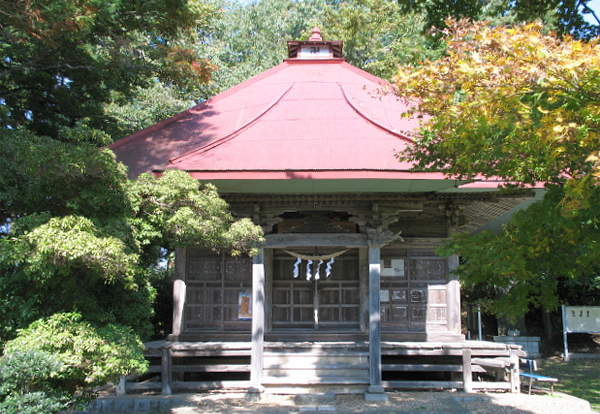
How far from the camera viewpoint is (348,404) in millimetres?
8211

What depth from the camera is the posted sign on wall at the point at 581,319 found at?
14.6 m

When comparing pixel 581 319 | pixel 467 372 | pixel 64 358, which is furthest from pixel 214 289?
pixel 581 319

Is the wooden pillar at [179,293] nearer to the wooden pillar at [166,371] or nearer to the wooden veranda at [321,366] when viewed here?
the wooden veranda at [321,366]

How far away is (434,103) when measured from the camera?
526 cm

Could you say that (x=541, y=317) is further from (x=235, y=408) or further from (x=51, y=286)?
(x=51, y=286)

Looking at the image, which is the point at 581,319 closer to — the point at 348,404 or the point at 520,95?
the point at 348,404

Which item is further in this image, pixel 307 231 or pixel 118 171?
pixel 307 231

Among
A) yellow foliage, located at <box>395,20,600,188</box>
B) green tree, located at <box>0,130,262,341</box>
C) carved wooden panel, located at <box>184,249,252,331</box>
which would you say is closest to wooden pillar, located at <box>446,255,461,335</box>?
carved wooden panel, located at <box>184,249,252,331</box>

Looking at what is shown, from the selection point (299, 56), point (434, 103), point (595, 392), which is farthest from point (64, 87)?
point (595, 392)

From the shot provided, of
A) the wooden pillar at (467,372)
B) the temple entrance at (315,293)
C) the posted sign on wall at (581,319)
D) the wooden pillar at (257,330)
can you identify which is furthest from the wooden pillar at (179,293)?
the posted sign on wall at (581,319)

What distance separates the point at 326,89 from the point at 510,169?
6766 mm

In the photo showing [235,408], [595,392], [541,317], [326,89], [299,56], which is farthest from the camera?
[541,317]

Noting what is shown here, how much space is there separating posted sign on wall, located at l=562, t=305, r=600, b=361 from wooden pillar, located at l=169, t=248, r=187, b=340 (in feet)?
36.9

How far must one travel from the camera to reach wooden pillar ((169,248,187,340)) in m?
9.95
